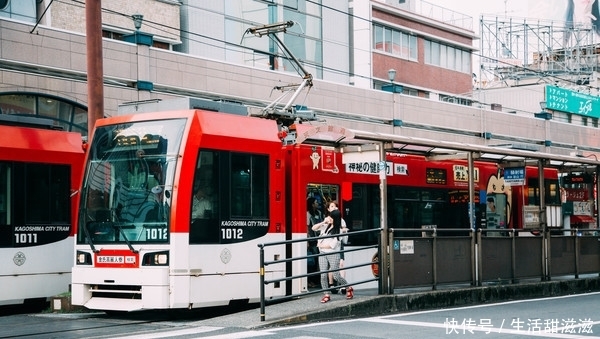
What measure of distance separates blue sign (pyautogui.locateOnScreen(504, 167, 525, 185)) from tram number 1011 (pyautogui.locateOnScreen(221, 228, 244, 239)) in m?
9.16

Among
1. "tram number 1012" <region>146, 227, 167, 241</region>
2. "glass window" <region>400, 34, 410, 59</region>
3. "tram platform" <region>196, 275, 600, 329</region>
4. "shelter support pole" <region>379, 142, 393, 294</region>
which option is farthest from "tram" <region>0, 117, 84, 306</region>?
"glass window" <region>400, 34, 410, 59</region>

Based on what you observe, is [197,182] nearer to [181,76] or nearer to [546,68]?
[181,76]

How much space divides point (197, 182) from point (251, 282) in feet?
7.06

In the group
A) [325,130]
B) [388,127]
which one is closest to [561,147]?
[388,127]

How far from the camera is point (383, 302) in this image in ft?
53.0

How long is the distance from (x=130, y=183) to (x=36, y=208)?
9.68 ft

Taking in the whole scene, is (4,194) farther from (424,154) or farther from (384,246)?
(424,154)

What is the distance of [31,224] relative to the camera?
681 inches

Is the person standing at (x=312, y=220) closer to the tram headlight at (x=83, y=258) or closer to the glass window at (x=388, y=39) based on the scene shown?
the tram headlight at (x=83, y=258)

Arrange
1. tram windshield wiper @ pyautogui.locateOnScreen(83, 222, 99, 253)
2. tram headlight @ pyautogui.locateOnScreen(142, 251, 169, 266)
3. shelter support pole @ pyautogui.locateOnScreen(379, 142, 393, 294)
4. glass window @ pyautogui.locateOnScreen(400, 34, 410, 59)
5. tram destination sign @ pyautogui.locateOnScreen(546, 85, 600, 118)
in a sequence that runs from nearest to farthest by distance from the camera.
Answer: tram headlight @ pyautogui.locateOnScreen(142, 251, 169, 266)
tram windshield wiper @ pyautogui.locateOnScreen(83, 222, 99, 253)
shelter support pole @ pyautogui.locateOnScreen(379, 142, 393, 294)
glass window @ pyautogui.locateOnScreen(400, 34, 410, 59)
tram destination sign @ pyautogui.locateOnScreen(546, 85, 600, 118)

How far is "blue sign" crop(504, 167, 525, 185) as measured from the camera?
890 inches

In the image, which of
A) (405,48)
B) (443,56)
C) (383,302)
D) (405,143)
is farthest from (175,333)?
(443,56)

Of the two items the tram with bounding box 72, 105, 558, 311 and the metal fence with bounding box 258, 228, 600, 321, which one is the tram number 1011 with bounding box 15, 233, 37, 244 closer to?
the tram with bounding box 72, 105, 558, 311

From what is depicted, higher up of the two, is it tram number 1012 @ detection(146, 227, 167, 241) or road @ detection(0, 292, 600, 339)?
tram number 1012 @ detection(146, 227, 167, 241)
